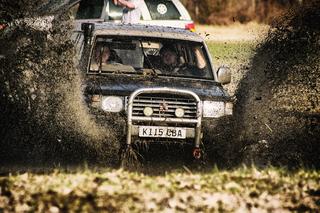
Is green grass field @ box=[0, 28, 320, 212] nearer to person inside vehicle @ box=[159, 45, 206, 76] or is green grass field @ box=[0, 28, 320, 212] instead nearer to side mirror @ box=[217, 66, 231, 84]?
side mirror @ box=[217, 66, 231, 84]

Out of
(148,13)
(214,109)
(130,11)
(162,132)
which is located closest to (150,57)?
(214,109)

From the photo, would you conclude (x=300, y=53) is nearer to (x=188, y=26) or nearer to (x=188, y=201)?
(x=188, y=26)

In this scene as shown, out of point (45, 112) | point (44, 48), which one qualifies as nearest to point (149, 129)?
point (45, 112)

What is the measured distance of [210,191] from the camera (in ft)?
22.7

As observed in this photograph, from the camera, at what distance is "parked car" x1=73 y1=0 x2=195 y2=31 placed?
15945 mm

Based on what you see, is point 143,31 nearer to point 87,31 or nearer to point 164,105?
point 87,31

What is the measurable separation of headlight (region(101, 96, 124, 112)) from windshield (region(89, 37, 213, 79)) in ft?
2.69

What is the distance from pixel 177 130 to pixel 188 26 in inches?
346

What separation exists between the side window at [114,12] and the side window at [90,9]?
1.03 feet

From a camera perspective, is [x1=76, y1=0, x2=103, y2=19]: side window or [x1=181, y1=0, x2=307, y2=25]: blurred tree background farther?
[x1=181, y1=0, x2=307, y2=25]: blurred tree background

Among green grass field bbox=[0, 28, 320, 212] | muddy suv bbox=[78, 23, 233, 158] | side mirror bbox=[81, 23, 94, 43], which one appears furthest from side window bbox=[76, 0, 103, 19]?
green grass field bbox=[0, 28, 320, 212]

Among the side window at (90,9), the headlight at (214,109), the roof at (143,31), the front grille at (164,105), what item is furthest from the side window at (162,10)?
the front grille at (164,105)

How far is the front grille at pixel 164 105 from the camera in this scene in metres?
8.29

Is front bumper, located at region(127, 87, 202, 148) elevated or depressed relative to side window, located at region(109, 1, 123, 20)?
depressed
